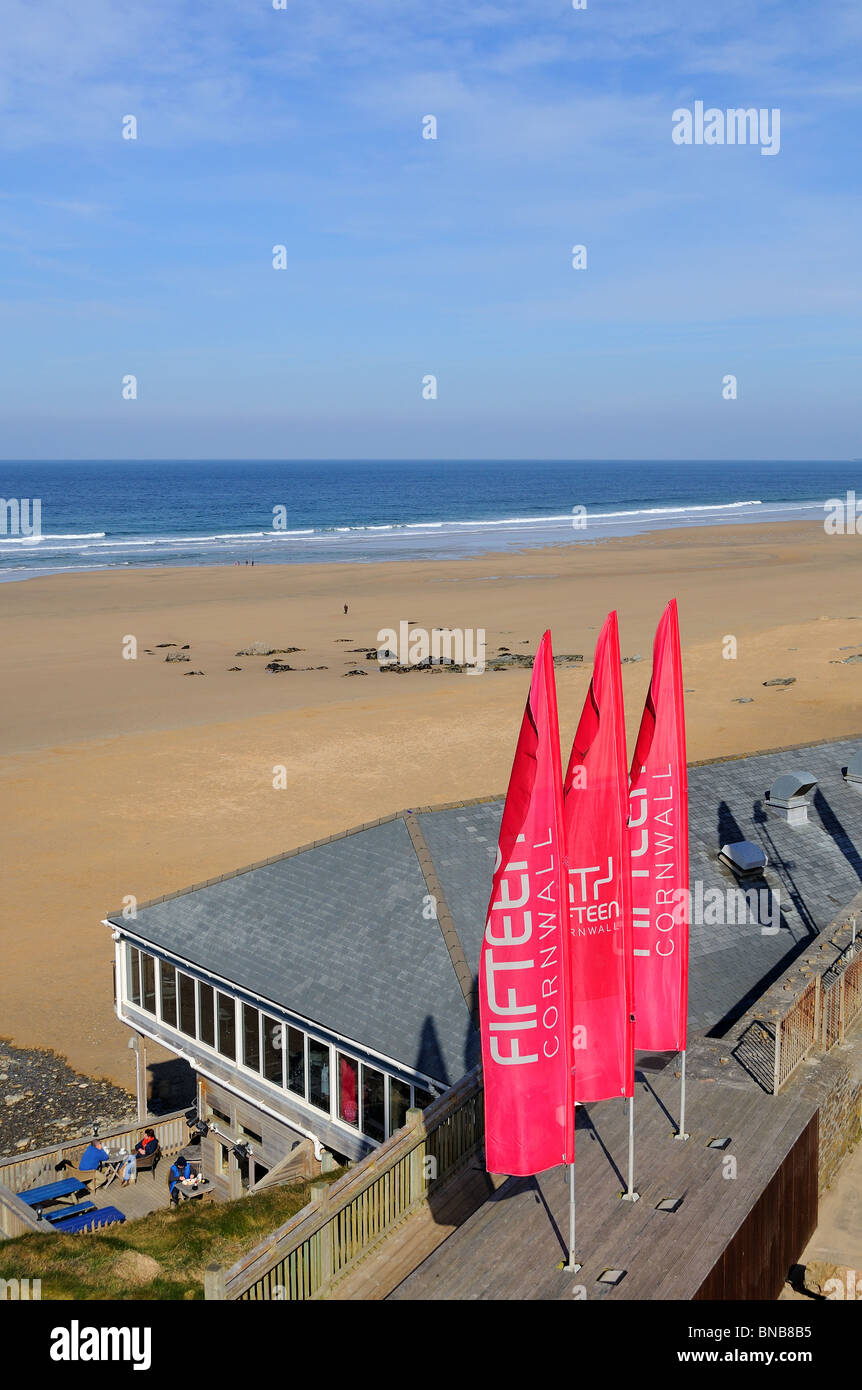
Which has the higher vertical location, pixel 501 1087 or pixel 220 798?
pixel 501 1087

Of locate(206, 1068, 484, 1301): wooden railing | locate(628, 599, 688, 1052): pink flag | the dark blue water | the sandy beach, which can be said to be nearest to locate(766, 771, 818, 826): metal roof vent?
locate(628, 599, 688, 1052): pink flag

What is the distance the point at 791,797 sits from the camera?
733 inches

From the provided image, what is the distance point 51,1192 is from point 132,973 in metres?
3.23

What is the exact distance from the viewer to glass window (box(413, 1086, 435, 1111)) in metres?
13.2

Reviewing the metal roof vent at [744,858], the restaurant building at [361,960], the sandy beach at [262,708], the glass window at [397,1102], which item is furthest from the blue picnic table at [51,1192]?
the metal roof vent at [744,858]

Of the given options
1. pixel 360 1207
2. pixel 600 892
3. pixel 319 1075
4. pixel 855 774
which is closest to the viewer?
pixel 600 892

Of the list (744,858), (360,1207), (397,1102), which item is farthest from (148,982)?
(744,858)

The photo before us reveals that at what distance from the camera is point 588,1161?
37.0 feet

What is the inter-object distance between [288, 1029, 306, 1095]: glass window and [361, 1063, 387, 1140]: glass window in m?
1.15

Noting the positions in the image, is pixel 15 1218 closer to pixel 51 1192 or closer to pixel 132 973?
pixel 51 1192

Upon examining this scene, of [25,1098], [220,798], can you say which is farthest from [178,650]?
[25,1098]

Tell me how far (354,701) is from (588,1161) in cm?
3624
